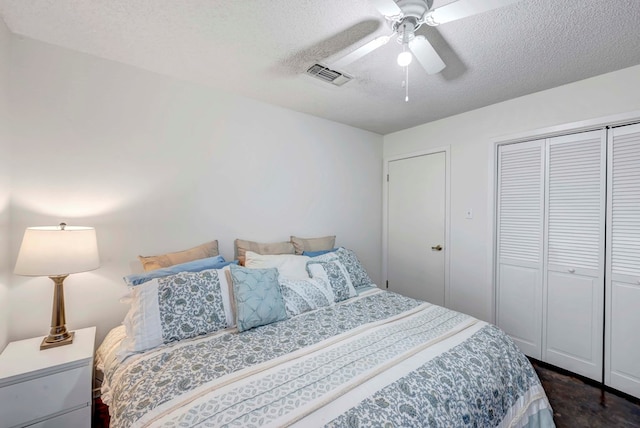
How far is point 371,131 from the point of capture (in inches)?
140

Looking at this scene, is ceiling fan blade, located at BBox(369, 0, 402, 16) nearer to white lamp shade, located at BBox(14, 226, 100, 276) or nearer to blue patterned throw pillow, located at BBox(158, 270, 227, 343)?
blue patterned throw pillow, located at BBox(158, 270, 227, 343)

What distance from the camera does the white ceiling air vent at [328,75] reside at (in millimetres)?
1921

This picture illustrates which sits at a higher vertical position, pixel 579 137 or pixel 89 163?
pixel 579 137

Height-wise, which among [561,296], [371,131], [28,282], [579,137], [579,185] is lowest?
[561,296]

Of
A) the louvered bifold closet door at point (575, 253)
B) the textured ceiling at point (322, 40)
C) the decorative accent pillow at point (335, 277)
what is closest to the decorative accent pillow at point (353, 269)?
the decorative accent pillow at point (335, 277)

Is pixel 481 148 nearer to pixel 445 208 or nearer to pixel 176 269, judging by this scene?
pixel 445 208

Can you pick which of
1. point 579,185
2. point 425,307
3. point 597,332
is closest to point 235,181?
point 425,307

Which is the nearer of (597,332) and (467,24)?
(467,24)

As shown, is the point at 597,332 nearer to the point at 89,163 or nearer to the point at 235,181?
the point at 235,181

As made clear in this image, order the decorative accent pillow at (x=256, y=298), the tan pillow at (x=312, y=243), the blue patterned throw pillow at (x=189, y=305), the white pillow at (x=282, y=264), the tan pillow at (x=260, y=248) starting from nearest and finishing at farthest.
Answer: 1. the blue patterned throw pillow at (x=189, y=305)
2. the decorative accent pillow at (x=256, y=298)
3. the white pillow at (x=282, y=264)
4. the tan pillow at (x=260, y=248)
5. the tan pillow at (x=312, y=243)

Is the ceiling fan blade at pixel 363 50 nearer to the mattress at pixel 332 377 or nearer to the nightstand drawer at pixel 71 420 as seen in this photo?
the mattress at pixel 332 377

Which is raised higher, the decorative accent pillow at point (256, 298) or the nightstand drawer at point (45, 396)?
the decorative accent pillow at point (256, 298)

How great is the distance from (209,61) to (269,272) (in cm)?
154

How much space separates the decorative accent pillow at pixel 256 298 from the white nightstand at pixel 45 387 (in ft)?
2.64
